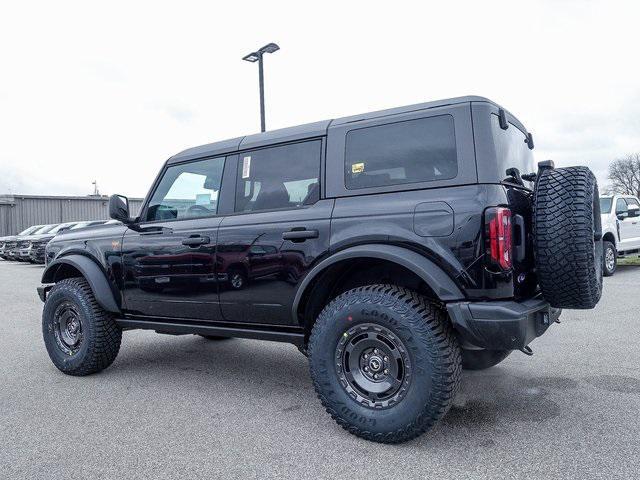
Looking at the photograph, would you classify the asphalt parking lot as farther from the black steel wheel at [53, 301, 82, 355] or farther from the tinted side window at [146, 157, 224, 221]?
the tinted side window at [146, 157, 224, 221]

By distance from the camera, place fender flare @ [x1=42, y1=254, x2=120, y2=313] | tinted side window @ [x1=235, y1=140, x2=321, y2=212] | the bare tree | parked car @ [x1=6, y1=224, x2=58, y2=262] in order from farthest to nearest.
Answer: the bare tree, parked car @ [x1=6, y1=224, x2=58, y2=262], fender flare @ [x1=42, y1=254, x2=120, y2=313], tinted side window @ [x1=235, y1=140, x2=321, y2=212]

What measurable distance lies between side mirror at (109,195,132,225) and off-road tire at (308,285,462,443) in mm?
2053

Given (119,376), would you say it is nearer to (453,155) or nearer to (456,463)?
(456,463)

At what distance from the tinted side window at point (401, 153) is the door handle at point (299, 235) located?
0.39 metres

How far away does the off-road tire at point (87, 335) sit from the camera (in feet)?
14.1

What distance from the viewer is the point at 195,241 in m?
3.80

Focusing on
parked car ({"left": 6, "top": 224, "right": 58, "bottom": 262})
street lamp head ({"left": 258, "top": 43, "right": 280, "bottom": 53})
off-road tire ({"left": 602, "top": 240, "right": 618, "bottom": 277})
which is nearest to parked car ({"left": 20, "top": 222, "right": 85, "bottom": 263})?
parked car ({"left": 6, "top": 224, "right": 58, "bottom": 262})

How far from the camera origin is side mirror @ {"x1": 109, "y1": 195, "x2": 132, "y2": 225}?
4160mm

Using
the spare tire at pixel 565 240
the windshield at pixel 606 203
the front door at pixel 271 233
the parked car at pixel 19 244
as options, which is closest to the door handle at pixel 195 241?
the front door at pixel 271 233

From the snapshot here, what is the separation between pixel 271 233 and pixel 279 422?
1.21 m

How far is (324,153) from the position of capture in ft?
11.4

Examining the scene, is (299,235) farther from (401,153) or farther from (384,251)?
(401,153)

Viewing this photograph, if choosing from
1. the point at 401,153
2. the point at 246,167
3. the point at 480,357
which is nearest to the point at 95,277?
the point at 246,167

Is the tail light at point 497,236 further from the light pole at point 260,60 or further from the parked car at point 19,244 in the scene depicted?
the parked car at point 19,244
